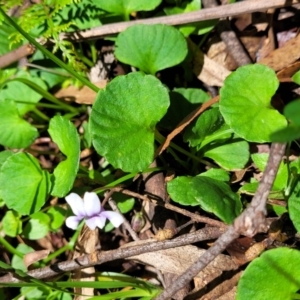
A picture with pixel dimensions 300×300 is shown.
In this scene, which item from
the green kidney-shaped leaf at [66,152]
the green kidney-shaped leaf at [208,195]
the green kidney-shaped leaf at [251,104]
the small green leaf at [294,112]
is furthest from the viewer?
the green kidney-shaped leaf at [66,152]

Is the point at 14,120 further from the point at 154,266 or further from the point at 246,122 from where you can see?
the point at 246,122

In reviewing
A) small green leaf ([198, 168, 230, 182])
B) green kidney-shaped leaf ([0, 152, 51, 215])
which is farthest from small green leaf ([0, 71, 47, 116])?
small green leaf ([198, 168, 230, 182])

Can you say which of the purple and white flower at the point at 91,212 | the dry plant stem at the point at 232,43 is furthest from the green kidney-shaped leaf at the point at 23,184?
the dry plant stem at the point at 232,43

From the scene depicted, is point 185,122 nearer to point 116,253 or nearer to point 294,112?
point 116,253

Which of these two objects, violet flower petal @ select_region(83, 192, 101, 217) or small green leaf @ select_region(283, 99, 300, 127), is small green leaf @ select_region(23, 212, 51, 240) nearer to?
violet flower petal @ select_region(83, 192, 101, 217)

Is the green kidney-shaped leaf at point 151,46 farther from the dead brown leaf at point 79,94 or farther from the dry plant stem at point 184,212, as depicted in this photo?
the dry plant stem at point 184,212

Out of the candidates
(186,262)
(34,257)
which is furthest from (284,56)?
(34,257)
